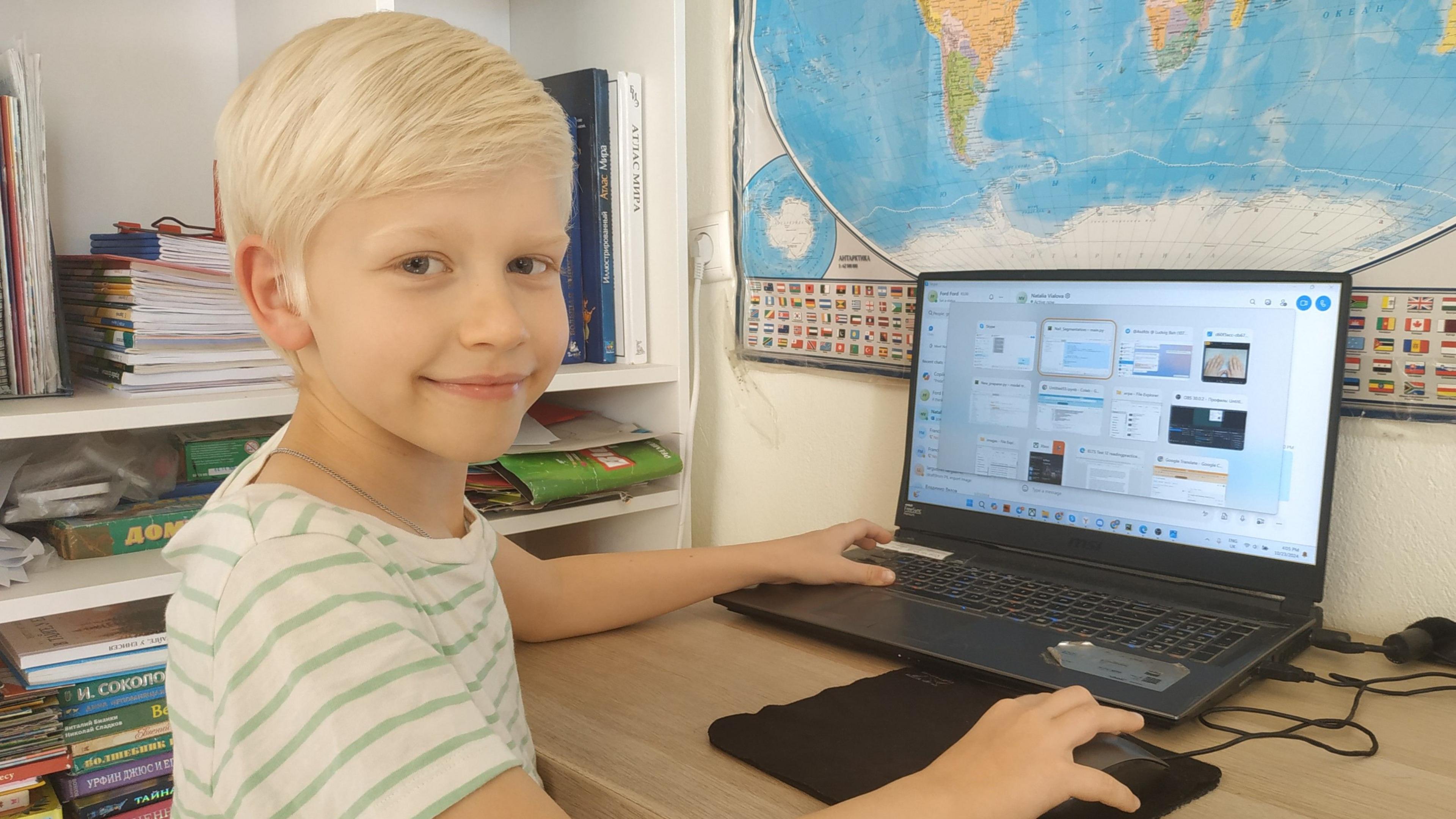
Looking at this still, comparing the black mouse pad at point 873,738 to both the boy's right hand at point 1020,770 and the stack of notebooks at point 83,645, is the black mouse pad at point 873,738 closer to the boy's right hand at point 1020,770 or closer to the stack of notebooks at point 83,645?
the boy's right hand at point 1020,770

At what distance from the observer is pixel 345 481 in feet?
2.10

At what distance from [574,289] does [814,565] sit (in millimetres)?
554

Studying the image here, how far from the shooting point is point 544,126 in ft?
2.09

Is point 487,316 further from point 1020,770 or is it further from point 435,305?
point 1020,770

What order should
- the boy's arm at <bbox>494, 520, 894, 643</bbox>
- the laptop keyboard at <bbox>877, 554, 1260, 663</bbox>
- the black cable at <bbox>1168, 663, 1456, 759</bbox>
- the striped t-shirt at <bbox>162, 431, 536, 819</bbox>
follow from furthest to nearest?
the boy's arm at <bbox>494, 520, 894, 643</bbox>
the laptop keyboard at <bbox>877, 554, 1260, 663</bbox>
the black cable at <bbox>1168, 663, 1456, 759</bbox>
the striped t-shirt at <bbox>162, 431, 536, 819</bbox>

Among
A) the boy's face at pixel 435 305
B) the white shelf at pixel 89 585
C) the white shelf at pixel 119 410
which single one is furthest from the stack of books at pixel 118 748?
the boy's face at pixel 435 305

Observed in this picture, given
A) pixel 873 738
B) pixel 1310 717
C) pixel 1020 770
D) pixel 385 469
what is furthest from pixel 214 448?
pixel 1310 717

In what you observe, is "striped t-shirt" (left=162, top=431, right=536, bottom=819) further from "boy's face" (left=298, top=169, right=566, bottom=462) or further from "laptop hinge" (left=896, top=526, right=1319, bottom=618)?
"laptop hinge" (left=896, top=526, right=1319, bottom=618)

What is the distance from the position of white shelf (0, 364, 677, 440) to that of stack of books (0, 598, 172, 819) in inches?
8.2

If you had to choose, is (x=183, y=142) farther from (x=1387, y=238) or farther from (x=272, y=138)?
(x=1387, y=238)

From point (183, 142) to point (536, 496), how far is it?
68 cm

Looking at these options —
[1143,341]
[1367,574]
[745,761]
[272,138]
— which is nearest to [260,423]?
[272,138]

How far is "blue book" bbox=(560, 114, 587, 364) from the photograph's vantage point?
52.1 inches

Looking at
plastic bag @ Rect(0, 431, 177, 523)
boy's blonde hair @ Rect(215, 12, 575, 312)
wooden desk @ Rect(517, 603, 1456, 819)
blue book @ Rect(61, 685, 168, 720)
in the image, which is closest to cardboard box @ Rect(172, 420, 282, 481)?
plastic bag @ Rect(0, 431, 177, 523)
